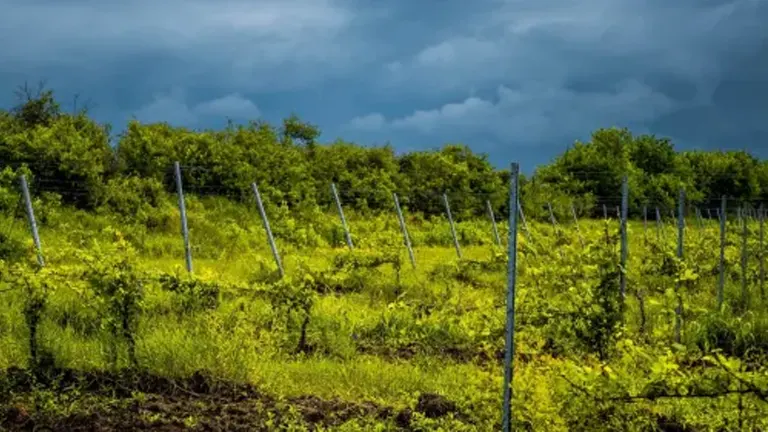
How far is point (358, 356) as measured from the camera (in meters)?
9.34

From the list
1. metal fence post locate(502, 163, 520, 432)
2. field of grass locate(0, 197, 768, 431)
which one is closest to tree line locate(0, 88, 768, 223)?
field of grass locate(0, 197, 768, 431)

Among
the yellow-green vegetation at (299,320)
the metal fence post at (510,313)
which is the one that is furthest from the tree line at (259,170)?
the metal fence post at (510,313)

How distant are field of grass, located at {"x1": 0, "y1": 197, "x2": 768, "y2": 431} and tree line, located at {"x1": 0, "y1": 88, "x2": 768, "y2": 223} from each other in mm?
6399

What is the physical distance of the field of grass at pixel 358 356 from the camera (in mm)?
4820

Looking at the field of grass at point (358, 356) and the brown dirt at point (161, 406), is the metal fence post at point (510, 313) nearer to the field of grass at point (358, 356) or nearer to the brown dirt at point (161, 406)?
the field of grass at point (358, 356)

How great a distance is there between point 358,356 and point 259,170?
16.0 metres

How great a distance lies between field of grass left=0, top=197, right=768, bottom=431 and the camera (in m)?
4.82

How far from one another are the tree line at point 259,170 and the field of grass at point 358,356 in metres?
6.40

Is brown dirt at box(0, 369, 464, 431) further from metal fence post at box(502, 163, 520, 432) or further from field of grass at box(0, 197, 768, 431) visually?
metal fence post at box(502, 163, 520, 432)

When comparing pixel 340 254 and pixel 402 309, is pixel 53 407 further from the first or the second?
pixel 340 254

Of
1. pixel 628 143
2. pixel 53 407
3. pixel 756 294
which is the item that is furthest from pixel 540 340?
pixel 628 143

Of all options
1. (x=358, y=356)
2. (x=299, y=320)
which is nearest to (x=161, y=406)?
(x=358, y=356)

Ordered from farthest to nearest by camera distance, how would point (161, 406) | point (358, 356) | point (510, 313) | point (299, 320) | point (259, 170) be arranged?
1. point (259, 170)
2. point (299, 320)
3. point (358, 356)
4. point (161, 406)
5. point (510, 313)

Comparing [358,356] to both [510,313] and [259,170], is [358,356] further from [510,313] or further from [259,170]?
[259,170]
